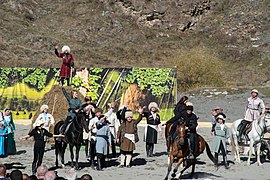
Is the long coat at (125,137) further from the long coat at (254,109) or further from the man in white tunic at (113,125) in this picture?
the long coat at (254,109)

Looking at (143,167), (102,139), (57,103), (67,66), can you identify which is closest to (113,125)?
(143,167)

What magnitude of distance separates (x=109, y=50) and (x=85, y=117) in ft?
146

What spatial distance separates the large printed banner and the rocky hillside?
18838mm

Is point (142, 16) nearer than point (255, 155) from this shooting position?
No

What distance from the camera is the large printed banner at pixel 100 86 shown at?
104 ft

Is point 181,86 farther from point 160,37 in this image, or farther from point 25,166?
point 25,166

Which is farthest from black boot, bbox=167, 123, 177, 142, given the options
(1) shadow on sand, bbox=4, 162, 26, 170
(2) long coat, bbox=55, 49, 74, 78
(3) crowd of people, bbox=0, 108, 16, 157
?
(2) long coat, bbox=55, 49, 74, 78

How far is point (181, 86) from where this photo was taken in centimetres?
4653

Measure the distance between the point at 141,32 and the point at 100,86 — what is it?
3643cm

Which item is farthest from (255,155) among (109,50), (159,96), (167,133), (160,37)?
(160,37)

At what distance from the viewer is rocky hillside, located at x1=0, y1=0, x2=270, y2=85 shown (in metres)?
56.4

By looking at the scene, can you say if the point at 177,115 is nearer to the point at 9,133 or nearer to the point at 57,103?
the point at 9,133

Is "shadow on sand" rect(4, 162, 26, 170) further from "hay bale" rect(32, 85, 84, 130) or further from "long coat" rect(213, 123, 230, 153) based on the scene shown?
"long coat" rect(213, 123, 230, 153)

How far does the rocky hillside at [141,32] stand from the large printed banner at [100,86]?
18.8 metres
